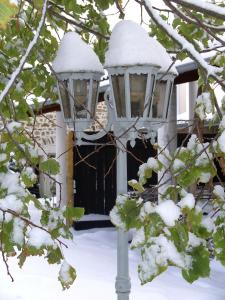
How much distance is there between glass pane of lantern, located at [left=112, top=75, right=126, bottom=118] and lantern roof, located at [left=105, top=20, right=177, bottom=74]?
0.28 ft

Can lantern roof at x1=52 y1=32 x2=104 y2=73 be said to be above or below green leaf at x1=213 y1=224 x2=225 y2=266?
above

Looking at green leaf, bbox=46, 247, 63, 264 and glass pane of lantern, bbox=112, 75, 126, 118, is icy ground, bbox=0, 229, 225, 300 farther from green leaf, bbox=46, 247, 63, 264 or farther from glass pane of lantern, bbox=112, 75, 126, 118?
glass pane of lantern, bbox=112, 75, 126, 118

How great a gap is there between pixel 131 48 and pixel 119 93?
253mm

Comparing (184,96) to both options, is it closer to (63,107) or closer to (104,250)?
(104,250)

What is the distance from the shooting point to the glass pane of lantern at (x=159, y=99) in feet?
9.87

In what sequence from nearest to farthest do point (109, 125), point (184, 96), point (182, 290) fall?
1. point (109, 125)
2. point (182, 290)
3. point (184, 96)

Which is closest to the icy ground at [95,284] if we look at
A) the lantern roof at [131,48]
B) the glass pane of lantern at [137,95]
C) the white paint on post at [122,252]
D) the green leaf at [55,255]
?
the white paint on post at [122,252]

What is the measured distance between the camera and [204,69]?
2396 mm

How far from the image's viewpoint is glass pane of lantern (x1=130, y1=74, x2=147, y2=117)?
2.74m

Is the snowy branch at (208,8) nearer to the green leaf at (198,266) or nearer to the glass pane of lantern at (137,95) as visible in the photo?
the glass pane of lantern at (137,95)

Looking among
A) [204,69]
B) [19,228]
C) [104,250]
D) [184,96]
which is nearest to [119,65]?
[204,69]

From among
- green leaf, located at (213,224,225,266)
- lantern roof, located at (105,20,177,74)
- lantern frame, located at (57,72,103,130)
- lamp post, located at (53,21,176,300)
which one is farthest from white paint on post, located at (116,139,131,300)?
green leaf, located at (213,224,225,266)

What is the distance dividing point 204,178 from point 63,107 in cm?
119

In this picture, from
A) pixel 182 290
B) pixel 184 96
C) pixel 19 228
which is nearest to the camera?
pixel 19 228
